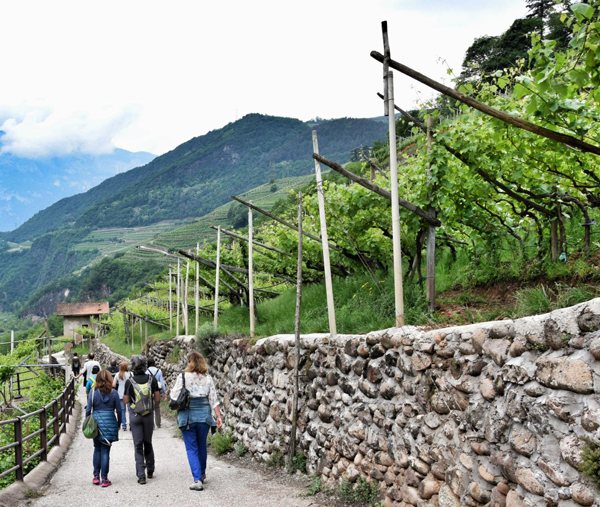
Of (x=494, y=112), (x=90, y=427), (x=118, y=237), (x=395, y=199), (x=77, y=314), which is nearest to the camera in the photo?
(x=494, y=112)

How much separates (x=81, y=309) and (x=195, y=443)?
75040mm

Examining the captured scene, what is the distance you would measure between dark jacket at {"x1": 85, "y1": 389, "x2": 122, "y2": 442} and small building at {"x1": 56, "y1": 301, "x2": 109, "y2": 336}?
71107mm

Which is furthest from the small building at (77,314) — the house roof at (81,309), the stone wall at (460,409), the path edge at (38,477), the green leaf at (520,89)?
the green leaf at (520,89)

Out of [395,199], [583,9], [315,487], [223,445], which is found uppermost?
[583,9]

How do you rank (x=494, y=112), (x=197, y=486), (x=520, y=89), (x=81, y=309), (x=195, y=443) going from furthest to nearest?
(x=81, y=309) → (x=195, y=443) → (x=197, y=486) → (x=494, y=112) → (x=520, y=89)

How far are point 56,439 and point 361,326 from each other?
6637mm

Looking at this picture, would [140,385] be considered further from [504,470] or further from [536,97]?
[536,97]

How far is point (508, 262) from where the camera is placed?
276 inches

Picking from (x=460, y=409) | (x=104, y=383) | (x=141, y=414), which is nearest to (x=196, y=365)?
(x=141, y=414)

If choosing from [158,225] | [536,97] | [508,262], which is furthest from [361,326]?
[158,225]

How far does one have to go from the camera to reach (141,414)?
7.37m

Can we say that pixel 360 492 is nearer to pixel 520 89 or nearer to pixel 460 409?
pixel 460 409

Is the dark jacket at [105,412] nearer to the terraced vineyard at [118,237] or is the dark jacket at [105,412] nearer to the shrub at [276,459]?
the shrub at [276,459]

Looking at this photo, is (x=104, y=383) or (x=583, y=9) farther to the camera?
(x=104, y=383)
